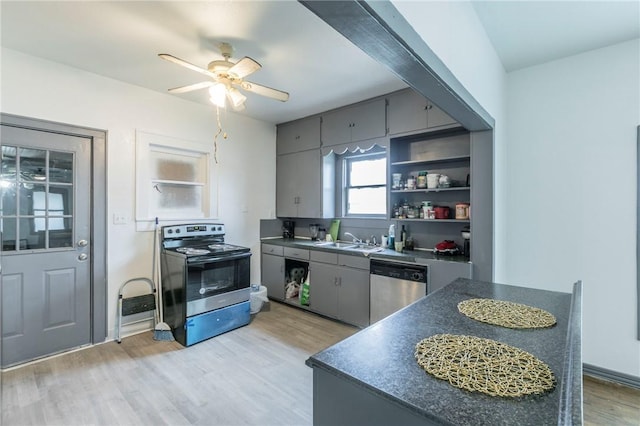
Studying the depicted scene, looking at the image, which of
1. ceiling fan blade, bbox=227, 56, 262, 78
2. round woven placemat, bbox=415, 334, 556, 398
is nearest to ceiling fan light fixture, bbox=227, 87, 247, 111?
ceiling fan blade, bbox=227, 56, 262, 78

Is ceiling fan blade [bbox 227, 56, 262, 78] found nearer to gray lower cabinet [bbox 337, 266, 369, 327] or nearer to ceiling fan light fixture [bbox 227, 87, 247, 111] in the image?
ceiling fan light fixture [bbox 227, 87, 247, 111]

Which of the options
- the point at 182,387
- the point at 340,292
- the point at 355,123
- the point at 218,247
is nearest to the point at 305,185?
the point at 355,123

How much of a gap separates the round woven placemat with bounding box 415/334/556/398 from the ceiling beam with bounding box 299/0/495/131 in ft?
3.76

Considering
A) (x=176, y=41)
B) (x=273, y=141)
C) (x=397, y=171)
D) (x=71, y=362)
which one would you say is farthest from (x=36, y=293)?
(x=397, y=171)

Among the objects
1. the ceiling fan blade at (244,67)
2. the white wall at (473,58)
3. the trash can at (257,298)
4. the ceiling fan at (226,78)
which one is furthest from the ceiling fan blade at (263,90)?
the trash can at (257,298)

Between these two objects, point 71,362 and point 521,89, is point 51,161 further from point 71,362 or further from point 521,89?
point 521,89

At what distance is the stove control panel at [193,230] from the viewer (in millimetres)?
3322

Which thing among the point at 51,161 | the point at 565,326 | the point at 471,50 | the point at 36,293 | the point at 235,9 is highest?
the point at 235,9

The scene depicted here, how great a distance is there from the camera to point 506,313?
1.42 m

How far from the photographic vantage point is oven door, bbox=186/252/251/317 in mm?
2959

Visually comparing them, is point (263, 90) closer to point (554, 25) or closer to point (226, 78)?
point (226, 78)

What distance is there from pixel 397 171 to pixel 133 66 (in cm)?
292

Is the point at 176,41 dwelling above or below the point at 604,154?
above

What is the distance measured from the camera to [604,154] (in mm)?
2520
